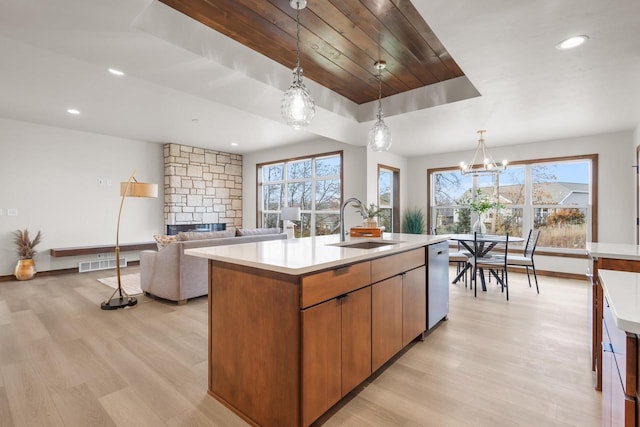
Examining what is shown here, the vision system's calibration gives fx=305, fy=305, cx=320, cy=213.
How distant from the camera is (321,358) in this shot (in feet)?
5.32

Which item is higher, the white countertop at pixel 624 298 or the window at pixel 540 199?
the window at pixel 540 199

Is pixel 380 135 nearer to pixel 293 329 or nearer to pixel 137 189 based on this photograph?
Answer: pixel 293 329

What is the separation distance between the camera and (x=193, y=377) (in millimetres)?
2174

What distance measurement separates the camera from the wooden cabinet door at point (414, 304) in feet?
8.16

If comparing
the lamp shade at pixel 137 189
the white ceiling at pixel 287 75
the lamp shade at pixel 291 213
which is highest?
the white ceiling at pixel 287 75

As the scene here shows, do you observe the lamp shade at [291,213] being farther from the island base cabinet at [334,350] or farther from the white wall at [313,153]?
the island base cabinet at [334,350]

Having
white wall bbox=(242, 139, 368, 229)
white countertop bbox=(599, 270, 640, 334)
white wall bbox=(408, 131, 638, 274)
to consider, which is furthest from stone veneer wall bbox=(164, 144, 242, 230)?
white countertop bbox=(599, 270, 640, 334)

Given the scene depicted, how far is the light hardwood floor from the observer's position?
5.79ft

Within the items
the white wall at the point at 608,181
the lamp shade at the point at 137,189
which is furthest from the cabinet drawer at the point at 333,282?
the white wall at the point at 608,181

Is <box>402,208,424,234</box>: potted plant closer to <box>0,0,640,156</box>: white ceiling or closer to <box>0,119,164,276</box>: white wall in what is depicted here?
<box>0,0,640,156</box>: white ceiling

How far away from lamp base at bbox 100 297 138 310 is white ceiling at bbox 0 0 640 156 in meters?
2.61

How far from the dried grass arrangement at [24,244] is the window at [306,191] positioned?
4.37 m

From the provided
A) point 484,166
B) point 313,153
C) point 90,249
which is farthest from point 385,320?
point 90,249

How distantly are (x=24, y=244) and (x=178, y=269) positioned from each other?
3575 mm
